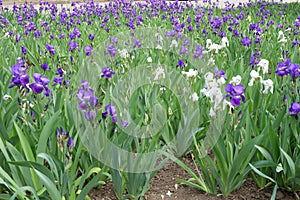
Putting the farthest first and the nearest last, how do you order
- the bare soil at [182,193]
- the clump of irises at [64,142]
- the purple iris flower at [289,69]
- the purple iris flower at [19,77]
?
the purple iris flower at [289,69] < the bare soil at [182,193] < the purple iris flower at [19,77] < the clump of irises at [64,142]

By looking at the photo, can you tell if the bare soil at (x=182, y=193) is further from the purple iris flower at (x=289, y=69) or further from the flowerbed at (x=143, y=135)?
the purple iris flower at (x=289, y=69)

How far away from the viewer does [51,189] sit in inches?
74.0

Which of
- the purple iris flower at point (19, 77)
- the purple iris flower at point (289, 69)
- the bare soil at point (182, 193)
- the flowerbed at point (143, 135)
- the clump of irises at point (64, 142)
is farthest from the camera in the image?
Result: the purple iris flower at point (289, 69)

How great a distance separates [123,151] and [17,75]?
0.75 m

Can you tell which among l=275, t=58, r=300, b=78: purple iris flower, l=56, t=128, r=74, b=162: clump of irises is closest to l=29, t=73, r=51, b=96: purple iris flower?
l=56, t=128, r=74, b=162: clump of irises

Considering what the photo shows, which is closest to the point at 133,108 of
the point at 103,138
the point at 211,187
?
the point at 103,138

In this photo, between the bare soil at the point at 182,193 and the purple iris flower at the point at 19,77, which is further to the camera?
the bare soil at the point at 182,193

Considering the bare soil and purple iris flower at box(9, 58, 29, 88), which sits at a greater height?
purple iris flower at box(9, 58, 29, 88)

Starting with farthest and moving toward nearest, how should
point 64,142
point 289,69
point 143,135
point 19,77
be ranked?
point 289,69, point 143,135, point 19,77, point 64,142

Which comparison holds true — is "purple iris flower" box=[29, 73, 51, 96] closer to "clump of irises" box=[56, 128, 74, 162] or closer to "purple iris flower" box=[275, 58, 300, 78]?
"clump of irises" box=[56, 128, 74, 162]

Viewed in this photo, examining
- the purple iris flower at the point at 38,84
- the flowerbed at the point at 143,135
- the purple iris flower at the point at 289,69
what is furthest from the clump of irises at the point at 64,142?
the purple iris flower at the point at 289,69

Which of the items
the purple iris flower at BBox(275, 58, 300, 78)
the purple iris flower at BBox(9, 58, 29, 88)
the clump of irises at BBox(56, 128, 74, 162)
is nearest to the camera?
the clump of irises at BBox(56, 128, 74, 162)

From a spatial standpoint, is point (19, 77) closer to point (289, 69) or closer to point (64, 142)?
point (64, 142)

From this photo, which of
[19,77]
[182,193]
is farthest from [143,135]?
[19,77]
